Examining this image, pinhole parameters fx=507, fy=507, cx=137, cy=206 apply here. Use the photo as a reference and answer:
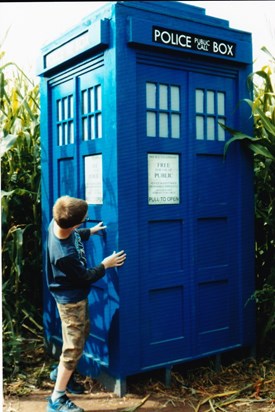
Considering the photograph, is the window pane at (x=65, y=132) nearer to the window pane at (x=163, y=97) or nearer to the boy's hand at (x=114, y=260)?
the window pane at (x=163, y=97)

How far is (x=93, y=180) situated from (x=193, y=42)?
1310mm

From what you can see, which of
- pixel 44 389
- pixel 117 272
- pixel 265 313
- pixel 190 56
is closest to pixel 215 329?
pixel 265 313

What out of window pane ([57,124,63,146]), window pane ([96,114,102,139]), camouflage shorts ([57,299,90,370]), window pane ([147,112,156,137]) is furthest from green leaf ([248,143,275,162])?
camouflage shorts ([57,299,90,370])

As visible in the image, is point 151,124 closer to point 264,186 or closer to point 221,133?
point 221,133

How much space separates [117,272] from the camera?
3.58m

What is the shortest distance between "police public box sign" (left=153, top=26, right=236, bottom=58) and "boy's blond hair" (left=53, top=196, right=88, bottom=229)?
1.33 meters

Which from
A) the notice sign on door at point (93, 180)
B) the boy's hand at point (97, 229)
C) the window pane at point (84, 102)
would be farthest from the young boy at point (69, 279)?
the window pane at point (84, 102)

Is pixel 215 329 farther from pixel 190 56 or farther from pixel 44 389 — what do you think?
pixel 190 56

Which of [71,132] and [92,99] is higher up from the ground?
[92,99]

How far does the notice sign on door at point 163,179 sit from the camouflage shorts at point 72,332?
943 millimetres

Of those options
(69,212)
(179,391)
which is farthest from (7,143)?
(179,391)

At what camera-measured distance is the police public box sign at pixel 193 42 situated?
3.71m

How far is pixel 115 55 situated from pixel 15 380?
2605 mm

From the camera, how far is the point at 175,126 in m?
3.92
